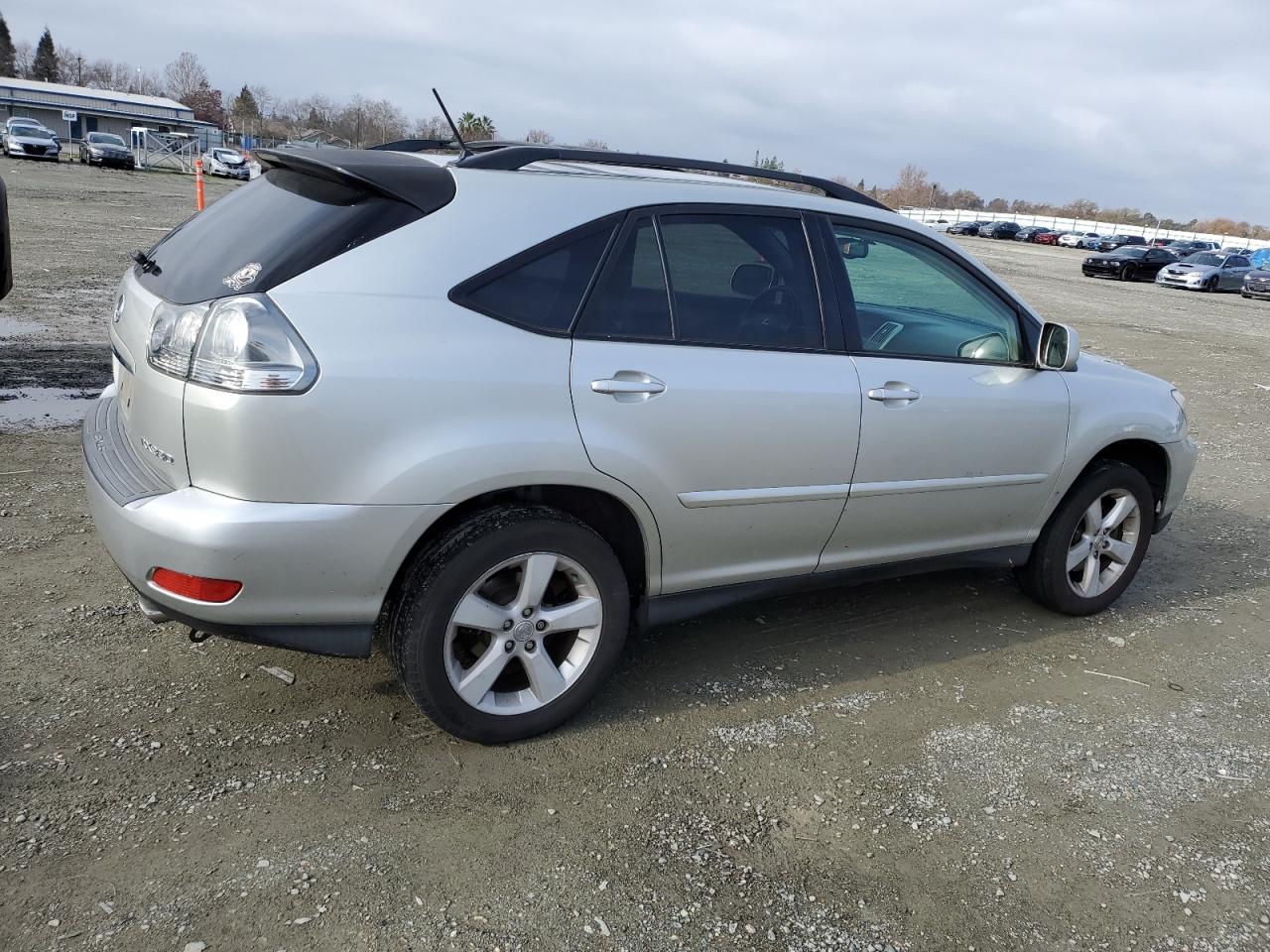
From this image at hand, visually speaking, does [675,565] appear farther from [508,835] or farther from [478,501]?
[508,835]

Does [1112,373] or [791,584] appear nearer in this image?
[791,584]

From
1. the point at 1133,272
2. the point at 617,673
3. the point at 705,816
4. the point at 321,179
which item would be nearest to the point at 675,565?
the point at 617,673

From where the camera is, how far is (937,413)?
3816 millimetres

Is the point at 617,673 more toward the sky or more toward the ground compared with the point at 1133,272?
more toward the ground

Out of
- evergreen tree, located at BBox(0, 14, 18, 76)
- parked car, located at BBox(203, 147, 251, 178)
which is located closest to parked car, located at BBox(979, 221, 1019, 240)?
parked car, located at BBox(203, 147, 251, 178)

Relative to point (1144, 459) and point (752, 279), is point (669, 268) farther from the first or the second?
point (1144, 459)

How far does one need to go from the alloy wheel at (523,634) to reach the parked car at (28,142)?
4651 centimetres

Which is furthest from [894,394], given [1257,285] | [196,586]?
[1257,285]

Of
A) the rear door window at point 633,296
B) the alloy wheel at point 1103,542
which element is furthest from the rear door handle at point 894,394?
the alloy wheel at point 1103,542

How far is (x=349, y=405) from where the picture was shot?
2.71 meters

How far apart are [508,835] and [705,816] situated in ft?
1.92

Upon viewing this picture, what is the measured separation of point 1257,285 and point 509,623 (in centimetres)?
3570

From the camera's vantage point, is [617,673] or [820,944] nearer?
[820,944]

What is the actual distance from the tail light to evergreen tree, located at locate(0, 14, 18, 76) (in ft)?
433
